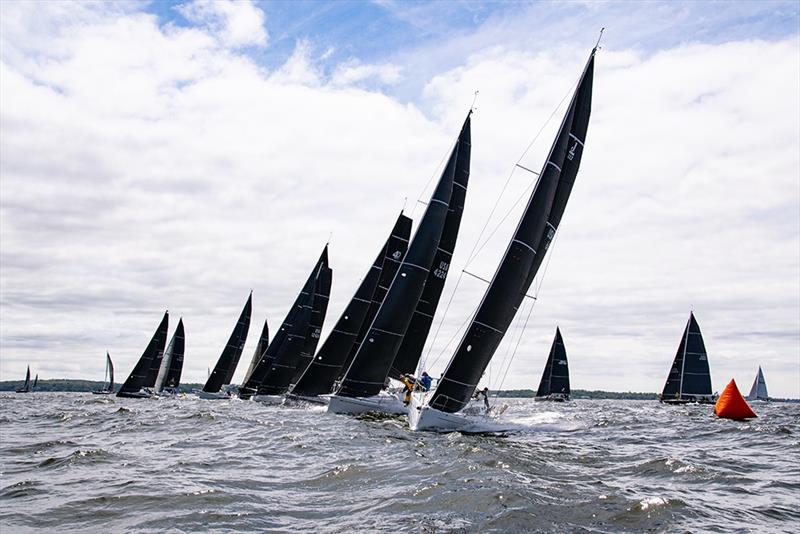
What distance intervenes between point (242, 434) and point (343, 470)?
7635 mm

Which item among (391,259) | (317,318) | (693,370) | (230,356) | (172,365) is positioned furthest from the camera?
(172,365)

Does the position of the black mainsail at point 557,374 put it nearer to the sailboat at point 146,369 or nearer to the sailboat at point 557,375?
the sailboat at point 557,375

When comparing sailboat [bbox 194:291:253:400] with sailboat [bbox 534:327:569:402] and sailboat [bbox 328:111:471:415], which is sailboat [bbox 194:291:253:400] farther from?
sailboat [bbox 534:327:569:402]

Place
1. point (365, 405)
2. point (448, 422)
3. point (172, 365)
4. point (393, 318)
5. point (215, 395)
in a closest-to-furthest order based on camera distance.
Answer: point (448, 422), point (365, 405), point (393, 318), point (215, 395), point (172, 365)

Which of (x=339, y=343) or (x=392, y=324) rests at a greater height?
(x=392, y=324)

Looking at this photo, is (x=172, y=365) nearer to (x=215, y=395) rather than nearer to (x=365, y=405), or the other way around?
(x=215, y=395)

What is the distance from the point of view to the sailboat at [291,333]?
1661 inches

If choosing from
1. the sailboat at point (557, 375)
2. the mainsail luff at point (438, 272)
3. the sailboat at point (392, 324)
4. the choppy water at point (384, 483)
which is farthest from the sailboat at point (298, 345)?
the sailboat at point (557, 375)

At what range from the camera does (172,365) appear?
207ft

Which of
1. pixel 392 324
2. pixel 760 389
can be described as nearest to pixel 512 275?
pixel 392 324

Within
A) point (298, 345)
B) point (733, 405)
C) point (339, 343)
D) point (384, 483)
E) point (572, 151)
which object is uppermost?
point (572, 151)

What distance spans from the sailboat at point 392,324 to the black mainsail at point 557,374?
5268cm

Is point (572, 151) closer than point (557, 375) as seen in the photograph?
Yes

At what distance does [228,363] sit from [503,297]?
39.6m
